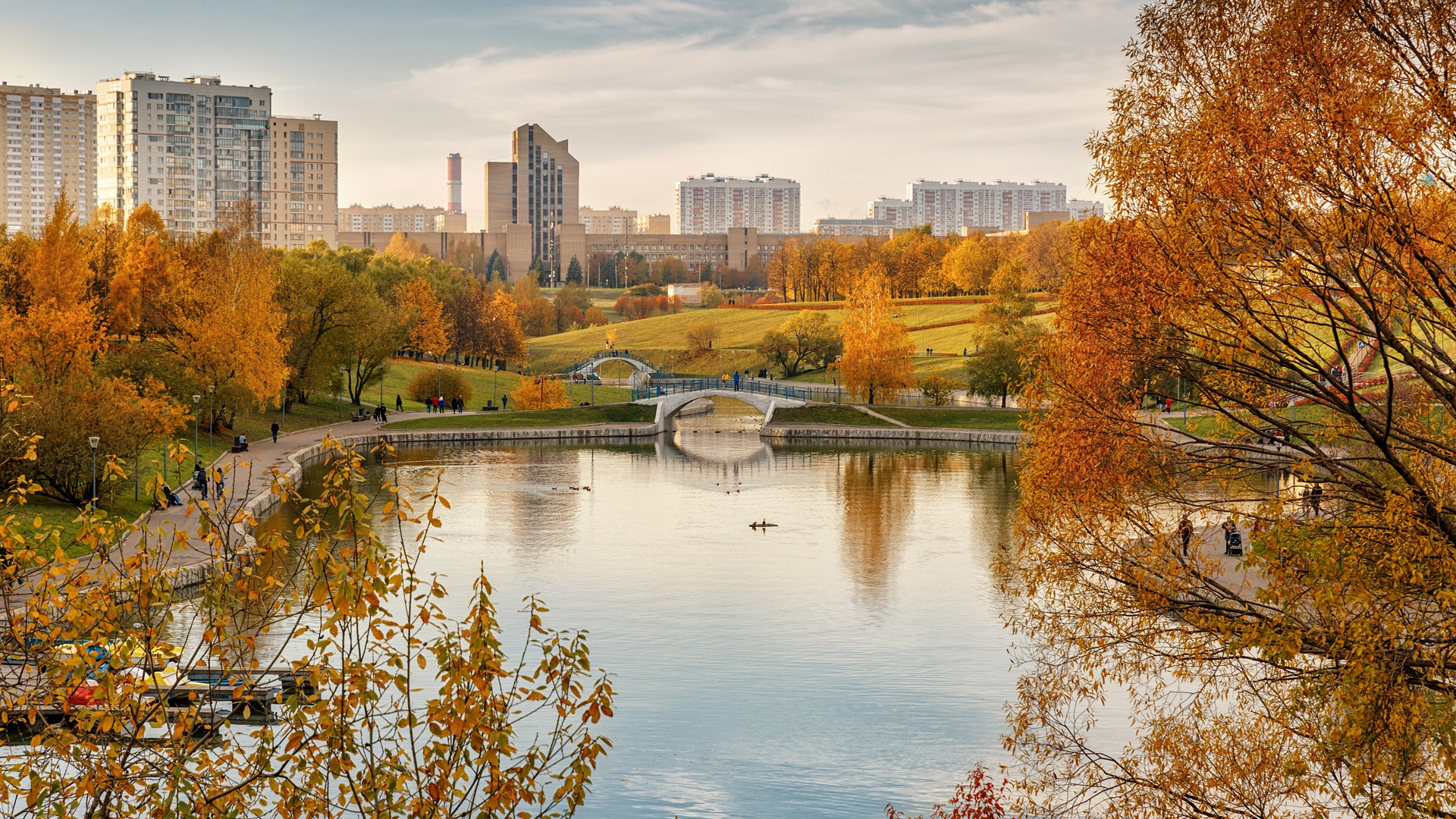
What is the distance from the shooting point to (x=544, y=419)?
71250 mm

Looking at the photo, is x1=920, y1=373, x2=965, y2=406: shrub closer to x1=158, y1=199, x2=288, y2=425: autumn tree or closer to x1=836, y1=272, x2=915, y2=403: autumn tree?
x1=836, y1=272, x2=915, y2=403: autumn tree

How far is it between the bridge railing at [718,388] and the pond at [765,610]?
2159cm

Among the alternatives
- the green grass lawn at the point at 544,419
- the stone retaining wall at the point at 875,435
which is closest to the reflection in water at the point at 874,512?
the stone retaining wall at the point at 875,435

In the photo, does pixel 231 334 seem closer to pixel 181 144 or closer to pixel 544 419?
pixel 544 419

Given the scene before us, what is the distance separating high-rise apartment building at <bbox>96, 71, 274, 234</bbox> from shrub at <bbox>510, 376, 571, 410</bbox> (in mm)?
82195

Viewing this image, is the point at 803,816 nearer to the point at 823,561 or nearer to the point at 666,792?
the point at 666,792

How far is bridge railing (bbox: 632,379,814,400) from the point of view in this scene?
79.8 meters

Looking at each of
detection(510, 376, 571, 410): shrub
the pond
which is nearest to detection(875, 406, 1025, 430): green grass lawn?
the pond

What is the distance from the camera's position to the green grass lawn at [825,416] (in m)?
72.0

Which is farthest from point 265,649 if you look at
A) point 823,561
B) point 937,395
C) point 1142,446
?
point 937,395

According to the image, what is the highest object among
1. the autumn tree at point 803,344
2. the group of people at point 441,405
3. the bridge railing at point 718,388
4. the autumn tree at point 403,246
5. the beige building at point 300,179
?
the beige building at point 300,179

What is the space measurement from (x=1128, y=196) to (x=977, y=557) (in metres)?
23.9

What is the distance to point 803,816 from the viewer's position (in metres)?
18.7

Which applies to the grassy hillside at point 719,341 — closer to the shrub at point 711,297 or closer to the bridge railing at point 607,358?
the bridge railing at point 607,358
